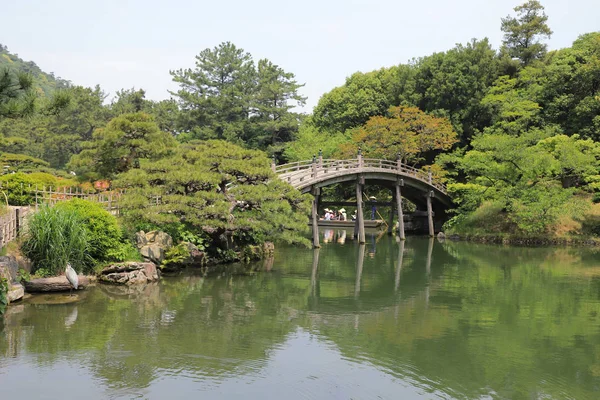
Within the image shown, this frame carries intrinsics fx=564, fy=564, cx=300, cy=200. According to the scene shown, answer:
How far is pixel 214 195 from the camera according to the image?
16.1 meters

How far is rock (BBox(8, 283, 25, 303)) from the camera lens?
11164 millimetres

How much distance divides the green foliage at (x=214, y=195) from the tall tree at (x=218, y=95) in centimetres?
2295

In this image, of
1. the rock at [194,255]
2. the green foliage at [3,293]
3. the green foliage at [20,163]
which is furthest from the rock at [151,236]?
the green foliage at [20,163]

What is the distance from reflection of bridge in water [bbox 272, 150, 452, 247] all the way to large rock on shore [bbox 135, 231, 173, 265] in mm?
5583

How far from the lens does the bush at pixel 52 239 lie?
12406 mm

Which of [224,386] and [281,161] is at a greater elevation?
[281,161]

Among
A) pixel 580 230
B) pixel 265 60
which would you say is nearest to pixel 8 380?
pixel 580 230

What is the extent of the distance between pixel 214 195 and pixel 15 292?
6.14 m

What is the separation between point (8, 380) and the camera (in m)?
7.39

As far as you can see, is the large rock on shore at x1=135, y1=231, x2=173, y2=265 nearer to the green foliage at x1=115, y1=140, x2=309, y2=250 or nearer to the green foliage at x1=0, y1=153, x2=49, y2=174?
the green foliage at x1=115, y1=140, x2=309, y2=250

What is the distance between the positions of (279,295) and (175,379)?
6437 mm

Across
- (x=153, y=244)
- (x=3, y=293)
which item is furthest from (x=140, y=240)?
(x=3, y=293)

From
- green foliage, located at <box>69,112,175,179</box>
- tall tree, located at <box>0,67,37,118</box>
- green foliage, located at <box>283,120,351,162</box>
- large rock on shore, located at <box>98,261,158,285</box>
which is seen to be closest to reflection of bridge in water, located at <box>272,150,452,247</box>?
green foliage, located at <box>69,112,175,179</box>

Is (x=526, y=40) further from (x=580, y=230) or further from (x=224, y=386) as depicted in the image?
(x=224, y=386)
